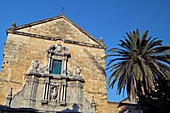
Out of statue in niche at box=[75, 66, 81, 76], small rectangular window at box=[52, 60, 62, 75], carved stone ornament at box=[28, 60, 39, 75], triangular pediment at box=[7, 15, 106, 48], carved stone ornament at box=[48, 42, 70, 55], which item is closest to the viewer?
carved stone ornament at box=[28, 60, 39, 75]

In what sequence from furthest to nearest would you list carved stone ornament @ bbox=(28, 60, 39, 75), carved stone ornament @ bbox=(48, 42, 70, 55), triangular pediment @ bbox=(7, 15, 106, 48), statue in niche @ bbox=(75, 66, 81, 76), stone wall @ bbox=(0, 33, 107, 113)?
triangular pediment @ bbox=(7, 15, 106, 48)
carved stone ornament @ bbox=(48, 42, 70, 55)
statue in niche @ bbox=(75, 66, 81, 76)
carved stone ornament @ bbox=(28, 60, 39, 75)
stone wall @ bbox=(0, 33, 107, 113)

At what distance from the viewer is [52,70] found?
618 inches

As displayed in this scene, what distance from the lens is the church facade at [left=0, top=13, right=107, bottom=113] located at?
547 inches

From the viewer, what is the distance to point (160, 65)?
1428cm

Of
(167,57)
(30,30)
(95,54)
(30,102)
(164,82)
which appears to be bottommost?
(30,102)

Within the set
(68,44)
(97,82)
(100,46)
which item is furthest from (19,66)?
(100,46)

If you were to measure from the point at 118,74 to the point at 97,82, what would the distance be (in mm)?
2211

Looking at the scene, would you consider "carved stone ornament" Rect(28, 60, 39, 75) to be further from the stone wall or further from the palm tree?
the palm tree

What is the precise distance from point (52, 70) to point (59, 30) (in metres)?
4.30

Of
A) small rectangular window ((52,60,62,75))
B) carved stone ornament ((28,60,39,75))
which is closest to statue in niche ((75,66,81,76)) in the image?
small rectangular window ((52,60,62,75))

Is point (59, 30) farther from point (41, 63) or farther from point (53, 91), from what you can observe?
point (53, 91)

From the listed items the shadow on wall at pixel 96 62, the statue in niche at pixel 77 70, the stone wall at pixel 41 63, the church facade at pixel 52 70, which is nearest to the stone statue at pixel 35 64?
the church facade at pixel 52 70

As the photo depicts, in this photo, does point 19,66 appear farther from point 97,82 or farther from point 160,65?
point 160,65

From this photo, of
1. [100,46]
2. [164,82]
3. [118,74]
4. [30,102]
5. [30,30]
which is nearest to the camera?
[164,82]
